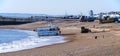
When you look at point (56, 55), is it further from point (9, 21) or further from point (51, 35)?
point (9, 21)

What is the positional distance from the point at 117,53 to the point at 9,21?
8130cm

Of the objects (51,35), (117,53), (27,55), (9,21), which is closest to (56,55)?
(27,55)

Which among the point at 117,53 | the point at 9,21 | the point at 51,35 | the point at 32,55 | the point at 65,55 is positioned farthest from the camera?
the point at 9,21

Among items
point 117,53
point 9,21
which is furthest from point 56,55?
point 9,21

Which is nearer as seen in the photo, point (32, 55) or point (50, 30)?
point (32, 55)

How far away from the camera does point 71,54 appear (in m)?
20.5

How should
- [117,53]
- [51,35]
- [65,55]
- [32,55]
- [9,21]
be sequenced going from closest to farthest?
[117,53]
[65,55]
[32,55]
[51,35]
[9,21]

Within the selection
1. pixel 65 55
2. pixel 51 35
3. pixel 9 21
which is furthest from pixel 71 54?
pixel 9 21

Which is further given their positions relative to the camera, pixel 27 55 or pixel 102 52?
pixel 27 55

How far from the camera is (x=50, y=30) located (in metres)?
48.1

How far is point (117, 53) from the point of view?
18.7 metres

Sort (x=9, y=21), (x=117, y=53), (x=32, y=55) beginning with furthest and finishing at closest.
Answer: (x=9, y=21) < (x=32, y=55) < (x=117, y=53)

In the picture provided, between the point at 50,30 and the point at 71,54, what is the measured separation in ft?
90.6

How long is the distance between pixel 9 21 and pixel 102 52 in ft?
263
